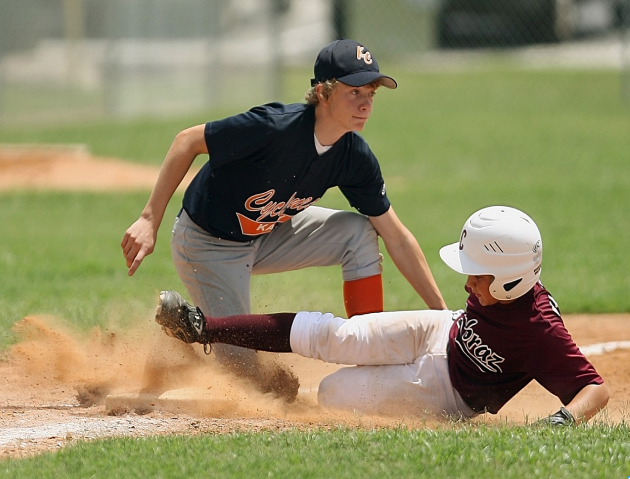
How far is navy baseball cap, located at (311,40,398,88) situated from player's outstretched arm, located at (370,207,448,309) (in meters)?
0.80

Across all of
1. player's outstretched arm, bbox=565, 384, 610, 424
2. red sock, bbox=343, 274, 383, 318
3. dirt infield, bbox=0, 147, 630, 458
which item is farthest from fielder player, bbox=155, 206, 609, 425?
red sock, bbox=343, 274, 383, 318

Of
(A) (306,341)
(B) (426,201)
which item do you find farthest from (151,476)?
(B) (426,201)

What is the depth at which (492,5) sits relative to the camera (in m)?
26.5

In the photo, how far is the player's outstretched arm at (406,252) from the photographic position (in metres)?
4.91

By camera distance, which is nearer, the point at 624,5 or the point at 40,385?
the point at 40,385

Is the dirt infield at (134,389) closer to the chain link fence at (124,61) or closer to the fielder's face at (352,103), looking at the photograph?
the fielder's face at (352,103)

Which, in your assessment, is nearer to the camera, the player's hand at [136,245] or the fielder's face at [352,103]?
the player's hand at [136,245]

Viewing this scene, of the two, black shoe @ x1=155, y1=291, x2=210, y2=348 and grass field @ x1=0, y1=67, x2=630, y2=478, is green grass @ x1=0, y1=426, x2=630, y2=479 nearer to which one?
grass field @ x1=0, y1=67, x2=630, y2=478

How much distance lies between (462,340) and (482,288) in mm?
274

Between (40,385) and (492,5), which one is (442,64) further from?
(40,385)

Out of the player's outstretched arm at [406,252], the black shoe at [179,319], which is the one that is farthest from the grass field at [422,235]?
the player's outstretched arm at [406,252]

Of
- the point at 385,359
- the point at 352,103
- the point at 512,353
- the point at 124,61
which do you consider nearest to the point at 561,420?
the point at 512,353

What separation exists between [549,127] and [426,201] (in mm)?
6726

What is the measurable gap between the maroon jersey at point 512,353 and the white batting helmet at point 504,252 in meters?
0.11
